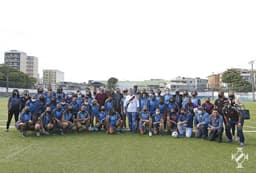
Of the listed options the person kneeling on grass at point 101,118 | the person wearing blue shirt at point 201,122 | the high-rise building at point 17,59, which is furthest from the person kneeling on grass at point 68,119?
Answer: the high-rise building at point 17,59

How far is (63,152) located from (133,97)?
14.4 feet

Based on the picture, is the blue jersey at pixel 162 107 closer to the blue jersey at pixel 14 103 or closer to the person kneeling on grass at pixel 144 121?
the person kneeling on grass at pixel 144 121

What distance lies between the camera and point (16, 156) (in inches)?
255

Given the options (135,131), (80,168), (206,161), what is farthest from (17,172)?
(135,131)

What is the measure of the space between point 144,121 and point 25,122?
4489 mm

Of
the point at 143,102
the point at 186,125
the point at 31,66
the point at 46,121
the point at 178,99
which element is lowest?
the point at 186,125

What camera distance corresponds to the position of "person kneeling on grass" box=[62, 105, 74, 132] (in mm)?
9844

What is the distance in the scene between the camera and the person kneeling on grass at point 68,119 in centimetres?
984

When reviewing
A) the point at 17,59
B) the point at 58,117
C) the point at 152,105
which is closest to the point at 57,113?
the point at 58,117

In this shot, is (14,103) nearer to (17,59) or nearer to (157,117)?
(157,117)

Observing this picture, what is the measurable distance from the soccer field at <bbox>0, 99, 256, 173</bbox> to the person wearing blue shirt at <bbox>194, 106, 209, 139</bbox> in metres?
0.42

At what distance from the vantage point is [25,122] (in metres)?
9.30

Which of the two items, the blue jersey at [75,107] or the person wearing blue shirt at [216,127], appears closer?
the person wearing blue shirt at [216,127]

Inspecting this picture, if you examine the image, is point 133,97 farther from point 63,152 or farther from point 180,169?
point 180,169
